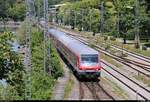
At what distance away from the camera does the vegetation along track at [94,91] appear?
39.5 m

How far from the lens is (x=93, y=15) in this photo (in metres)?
144

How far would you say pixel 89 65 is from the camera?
1930 inches

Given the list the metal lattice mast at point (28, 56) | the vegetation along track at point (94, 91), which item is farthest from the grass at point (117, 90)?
the metal lattice mast at point (28, 56)

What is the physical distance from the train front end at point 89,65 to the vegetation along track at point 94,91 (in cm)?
92

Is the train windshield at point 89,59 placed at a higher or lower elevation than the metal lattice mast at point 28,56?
lower

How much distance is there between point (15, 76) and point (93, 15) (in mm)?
109987

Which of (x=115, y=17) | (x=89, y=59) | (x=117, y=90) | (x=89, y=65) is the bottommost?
(x=117, y=90)

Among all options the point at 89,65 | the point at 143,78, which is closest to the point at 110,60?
the point at 143,78

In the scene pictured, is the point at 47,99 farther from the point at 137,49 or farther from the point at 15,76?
the point at 137,49

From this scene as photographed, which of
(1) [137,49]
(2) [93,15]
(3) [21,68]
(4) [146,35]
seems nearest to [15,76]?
(3) [21,68]

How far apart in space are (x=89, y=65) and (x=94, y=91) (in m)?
6.60

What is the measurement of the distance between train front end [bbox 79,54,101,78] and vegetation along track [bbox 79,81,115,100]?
0.92m

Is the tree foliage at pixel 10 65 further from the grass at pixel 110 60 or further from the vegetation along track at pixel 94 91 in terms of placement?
the grass at pixel 110 60

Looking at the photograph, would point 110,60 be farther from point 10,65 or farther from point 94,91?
point 10,65
